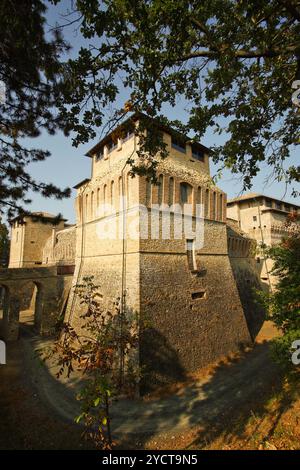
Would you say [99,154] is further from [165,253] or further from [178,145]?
[165,253]

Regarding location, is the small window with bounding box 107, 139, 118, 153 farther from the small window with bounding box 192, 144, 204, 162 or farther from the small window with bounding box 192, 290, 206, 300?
the small window with bounding box 192, 290, 206, 300

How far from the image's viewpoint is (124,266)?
1378cm

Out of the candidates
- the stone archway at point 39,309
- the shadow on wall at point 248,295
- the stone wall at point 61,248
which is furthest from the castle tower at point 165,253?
the stone wall at point 61,248

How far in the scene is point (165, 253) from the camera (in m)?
14.3

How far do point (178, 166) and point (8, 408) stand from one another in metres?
15.6

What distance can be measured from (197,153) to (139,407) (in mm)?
16403

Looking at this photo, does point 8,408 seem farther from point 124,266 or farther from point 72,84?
point 72,84

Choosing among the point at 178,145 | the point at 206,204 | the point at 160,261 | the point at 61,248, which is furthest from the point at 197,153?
the point at 61,248

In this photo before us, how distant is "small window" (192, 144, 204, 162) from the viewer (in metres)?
18.0

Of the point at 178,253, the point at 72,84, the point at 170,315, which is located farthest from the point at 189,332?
the point at 72,84

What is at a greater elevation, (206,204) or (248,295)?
(206,204)

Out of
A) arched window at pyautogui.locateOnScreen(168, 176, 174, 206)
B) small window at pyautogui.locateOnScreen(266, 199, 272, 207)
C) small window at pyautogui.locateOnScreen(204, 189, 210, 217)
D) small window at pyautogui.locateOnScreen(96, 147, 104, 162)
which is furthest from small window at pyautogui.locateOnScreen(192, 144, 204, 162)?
small window at pyautogui.locateOnScreen(266, 199, 272, 207)

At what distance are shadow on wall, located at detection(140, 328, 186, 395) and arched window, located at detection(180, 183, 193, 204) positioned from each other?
330 inches

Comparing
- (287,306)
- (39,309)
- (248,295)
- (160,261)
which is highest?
(160,261)
